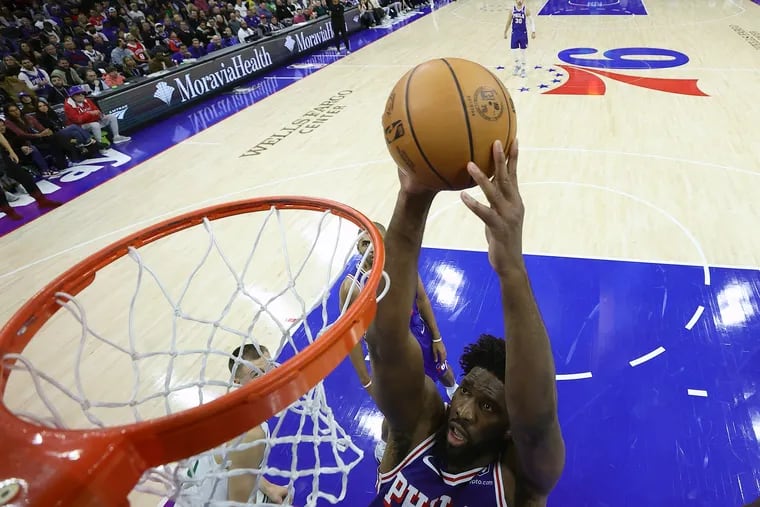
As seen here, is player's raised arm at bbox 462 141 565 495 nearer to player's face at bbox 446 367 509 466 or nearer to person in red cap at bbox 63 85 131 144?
player's face at bbox 446 367 509 466

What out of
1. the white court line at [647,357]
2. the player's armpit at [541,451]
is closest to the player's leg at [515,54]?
the white court line at [647,357]

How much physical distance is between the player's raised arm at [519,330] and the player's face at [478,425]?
237 mm

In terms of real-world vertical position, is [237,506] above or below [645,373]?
above

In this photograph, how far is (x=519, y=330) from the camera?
1.14m

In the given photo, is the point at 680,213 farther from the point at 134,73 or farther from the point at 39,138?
the point at 134,73

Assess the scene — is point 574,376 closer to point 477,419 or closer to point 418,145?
point 477,419

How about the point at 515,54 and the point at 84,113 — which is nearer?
the point at 84,113

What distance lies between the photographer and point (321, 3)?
1580 cm

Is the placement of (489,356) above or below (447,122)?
below

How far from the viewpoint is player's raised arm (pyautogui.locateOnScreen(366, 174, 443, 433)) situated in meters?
1.40

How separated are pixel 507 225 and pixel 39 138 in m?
8.25

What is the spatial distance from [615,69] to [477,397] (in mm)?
9465

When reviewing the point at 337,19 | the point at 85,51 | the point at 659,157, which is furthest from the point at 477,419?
the point at 337,19

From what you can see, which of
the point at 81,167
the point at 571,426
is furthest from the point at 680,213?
the point at 81,167
